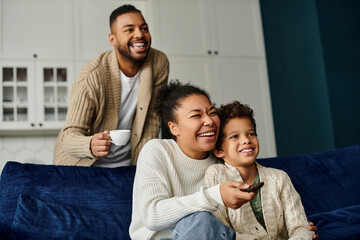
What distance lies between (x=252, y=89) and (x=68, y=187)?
278 cm

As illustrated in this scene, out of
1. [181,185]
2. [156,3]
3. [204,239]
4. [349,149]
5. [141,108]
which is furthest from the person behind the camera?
[156,3]

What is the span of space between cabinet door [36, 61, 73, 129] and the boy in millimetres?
2416

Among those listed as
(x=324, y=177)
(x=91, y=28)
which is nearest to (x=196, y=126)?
(x=324, y=177)

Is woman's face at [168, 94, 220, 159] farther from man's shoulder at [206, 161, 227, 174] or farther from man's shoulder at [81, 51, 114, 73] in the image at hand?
man's shoulder at [81, 51, 114, 73]

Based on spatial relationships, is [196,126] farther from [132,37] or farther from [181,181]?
[132,37]

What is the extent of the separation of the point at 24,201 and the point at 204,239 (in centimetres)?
81

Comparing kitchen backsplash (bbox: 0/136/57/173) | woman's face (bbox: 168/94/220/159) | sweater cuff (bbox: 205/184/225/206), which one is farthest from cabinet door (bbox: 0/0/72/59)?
sweater cuff (bbox: 205/184/225/206)

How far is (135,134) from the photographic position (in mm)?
2084

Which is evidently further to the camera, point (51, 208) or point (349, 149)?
point (349, 149)

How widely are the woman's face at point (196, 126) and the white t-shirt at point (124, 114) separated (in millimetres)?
645

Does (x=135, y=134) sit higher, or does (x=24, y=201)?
(x=135, y=134)

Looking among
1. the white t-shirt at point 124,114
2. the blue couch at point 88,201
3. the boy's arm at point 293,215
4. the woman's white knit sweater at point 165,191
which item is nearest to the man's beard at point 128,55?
the white t-shirt at point 124,114

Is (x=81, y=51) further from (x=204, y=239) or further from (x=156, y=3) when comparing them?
(x=204, y=239)

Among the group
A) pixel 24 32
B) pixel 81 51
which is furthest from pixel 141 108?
pixel 24 32
